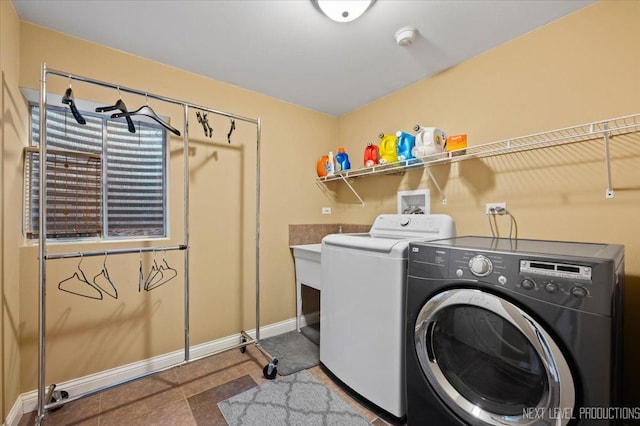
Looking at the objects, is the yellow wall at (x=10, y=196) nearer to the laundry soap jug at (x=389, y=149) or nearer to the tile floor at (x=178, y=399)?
the tile floor at (x=178, y=399)

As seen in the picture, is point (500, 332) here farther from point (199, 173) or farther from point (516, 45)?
point (199, 173)

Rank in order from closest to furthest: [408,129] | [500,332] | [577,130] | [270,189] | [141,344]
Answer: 1. [500,332]
2. [577,130]
3. [141,344]
4. [408,129]
5. [270,189]

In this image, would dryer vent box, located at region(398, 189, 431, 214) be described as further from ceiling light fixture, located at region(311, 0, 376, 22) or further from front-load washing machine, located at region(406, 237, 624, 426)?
ceiling light fixture, located at region(311, 0, 376, 22)

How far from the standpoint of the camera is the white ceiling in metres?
1.43

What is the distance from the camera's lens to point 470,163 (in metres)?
1.91

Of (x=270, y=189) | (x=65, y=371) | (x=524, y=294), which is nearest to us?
(x=524, y=294)

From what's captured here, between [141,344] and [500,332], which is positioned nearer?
[500,332]

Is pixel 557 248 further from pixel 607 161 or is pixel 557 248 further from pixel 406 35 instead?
pixel 406 35

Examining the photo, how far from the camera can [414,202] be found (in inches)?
89.4

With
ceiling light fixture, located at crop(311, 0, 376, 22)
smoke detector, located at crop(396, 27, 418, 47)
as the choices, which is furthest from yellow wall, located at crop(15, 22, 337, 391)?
smoke detector, located at crop(396, 27, 418, 47)

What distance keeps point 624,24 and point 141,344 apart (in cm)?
349

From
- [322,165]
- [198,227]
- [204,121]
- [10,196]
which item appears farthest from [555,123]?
[10,196]

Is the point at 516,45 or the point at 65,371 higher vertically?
the point at 516,45

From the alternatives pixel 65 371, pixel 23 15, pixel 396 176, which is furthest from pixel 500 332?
pixel 23 15
